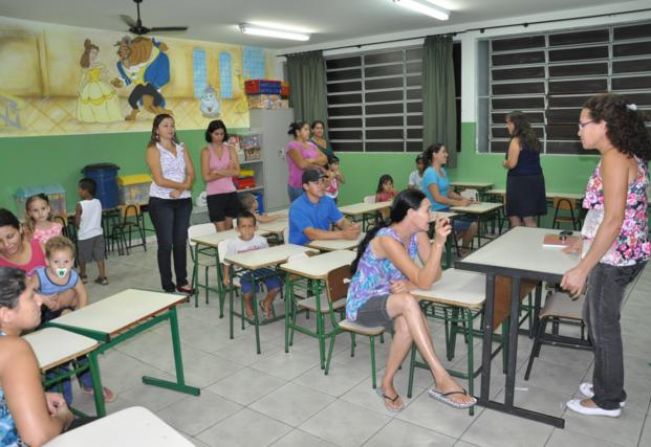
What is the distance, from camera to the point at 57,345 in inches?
91.0

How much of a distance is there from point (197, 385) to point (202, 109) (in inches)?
233

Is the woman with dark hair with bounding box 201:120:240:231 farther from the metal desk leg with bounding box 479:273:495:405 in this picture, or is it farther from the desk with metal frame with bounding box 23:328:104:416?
the metal desk leg with bounding box 479:273:495:405

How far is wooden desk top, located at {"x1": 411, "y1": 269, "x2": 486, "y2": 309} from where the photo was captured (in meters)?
2.74

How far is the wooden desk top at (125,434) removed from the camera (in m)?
1.55

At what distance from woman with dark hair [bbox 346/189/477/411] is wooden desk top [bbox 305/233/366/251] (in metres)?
0.88

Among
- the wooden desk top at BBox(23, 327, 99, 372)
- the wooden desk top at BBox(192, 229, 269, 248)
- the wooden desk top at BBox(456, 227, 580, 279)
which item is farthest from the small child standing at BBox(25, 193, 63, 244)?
the wooden desk top at BBox(456, 227, 580, 279)

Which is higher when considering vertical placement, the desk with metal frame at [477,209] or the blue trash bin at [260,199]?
the desk with metal frame at [477,209]

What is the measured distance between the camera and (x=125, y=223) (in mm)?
7117

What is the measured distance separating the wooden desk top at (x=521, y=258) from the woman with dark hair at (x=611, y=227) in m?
0.13

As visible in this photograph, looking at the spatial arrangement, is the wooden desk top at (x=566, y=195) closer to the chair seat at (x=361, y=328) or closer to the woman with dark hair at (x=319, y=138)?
the woman with dark hair at (x=319, y=138)

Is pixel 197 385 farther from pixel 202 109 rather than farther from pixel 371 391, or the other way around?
pixel 202 109

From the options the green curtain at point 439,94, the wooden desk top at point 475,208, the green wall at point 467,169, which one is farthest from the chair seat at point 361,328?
the green curtain at point 439,94

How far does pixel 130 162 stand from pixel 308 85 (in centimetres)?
325

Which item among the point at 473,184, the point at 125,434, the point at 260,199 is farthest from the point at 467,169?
the point at 125,434
